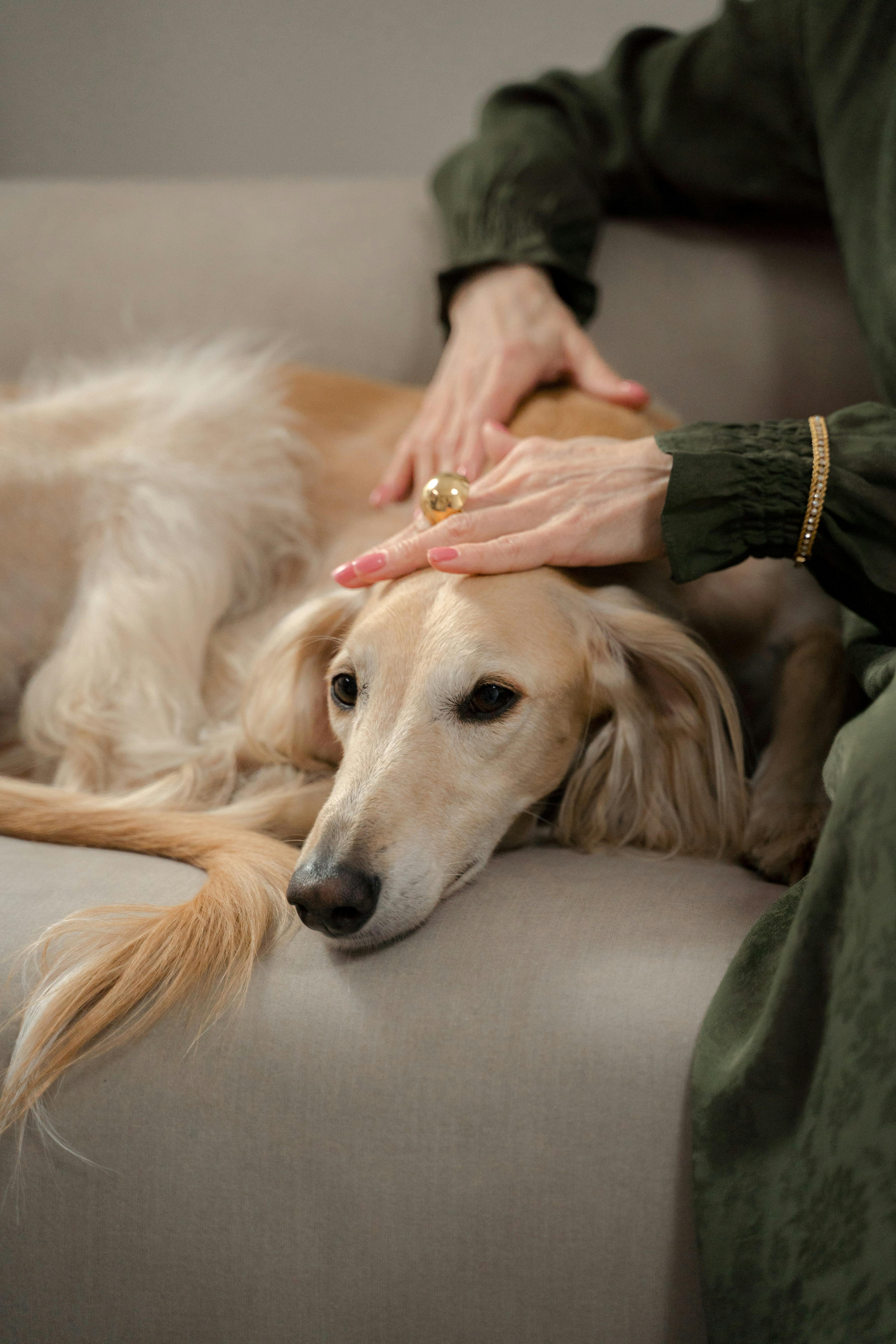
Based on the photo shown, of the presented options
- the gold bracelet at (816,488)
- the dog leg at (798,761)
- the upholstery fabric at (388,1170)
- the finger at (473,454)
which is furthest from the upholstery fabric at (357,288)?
the upholstery fabric at (388,1170)

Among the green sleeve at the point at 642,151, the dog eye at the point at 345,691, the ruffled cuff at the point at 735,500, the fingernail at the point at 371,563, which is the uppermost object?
the green sleeve at the point at 642,151

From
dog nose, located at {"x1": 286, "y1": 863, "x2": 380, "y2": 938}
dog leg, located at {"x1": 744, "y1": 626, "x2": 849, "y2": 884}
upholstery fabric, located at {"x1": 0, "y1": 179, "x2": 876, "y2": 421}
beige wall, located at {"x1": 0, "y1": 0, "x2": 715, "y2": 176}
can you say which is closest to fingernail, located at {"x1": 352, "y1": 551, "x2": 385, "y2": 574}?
dog nose, located at {"x1": 286, "y1": 863, "x2": 380, "y2": 938}

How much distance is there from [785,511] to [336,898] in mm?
555

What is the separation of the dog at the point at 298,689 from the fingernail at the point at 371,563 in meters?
0.04

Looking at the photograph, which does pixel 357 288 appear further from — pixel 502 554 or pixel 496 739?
pixel 496 739

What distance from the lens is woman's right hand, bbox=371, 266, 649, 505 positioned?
1.34 metres

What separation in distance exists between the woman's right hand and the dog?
38 millimetres

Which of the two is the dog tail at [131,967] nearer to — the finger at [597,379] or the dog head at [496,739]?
the dog head at [496,739]

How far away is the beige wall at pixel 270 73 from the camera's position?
2418 millimetres

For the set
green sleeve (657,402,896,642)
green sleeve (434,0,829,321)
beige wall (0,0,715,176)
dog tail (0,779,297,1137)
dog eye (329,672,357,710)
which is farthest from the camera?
beige wall (0,0,715,176)

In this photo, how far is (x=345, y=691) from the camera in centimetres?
103

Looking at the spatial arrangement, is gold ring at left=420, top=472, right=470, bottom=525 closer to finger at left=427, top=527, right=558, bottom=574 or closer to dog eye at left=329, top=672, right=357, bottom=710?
finger at left=427, top=527, right=558, bottom=574

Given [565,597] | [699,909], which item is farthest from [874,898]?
[565,597]

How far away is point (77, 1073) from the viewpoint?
733 mm
